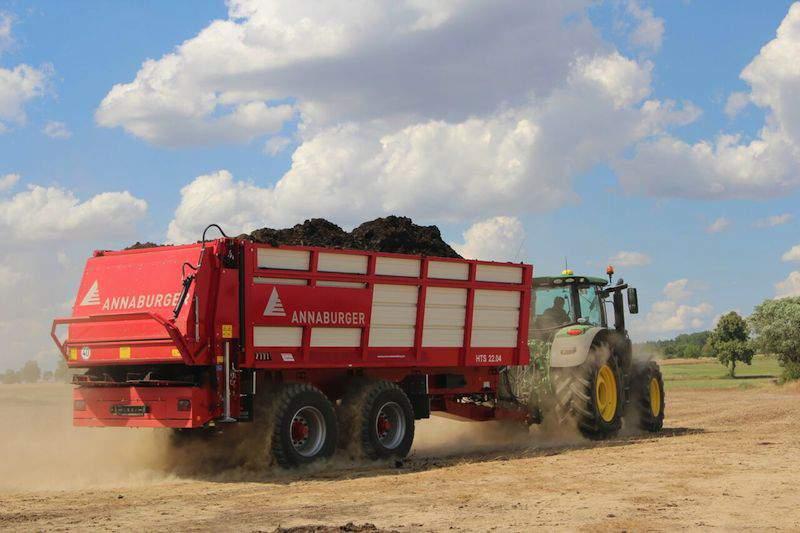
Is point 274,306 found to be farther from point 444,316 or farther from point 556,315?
point 556,315

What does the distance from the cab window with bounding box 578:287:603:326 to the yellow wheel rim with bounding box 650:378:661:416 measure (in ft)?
5.87

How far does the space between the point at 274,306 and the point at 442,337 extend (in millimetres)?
3122

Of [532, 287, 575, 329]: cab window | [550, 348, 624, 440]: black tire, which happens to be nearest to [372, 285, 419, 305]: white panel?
[550, 348, 624, 440]: black tire

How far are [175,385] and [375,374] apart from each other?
2.92 metres

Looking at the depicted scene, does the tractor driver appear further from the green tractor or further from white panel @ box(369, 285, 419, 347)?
white panel @ box(369, 285, 419, 347)

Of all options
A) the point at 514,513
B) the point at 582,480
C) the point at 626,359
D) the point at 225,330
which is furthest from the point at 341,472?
the point at 626,359

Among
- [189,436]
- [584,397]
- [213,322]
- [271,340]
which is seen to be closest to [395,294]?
[271,340]

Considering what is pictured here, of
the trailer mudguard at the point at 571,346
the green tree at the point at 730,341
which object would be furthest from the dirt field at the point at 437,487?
the green tree at the point at 730,341

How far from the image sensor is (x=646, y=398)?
17703mm

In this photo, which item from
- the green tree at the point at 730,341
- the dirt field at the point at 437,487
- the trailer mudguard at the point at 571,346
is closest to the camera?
the dirt field at the point at 437,487

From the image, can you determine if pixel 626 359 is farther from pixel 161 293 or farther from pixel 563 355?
pixel 161 293

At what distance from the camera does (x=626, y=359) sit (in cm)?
1761

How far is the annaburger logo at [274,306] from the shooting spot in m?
11.8

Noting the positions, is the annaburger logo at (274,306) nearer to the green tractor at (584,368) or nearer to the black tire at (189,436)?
the black tire at (189,436)
